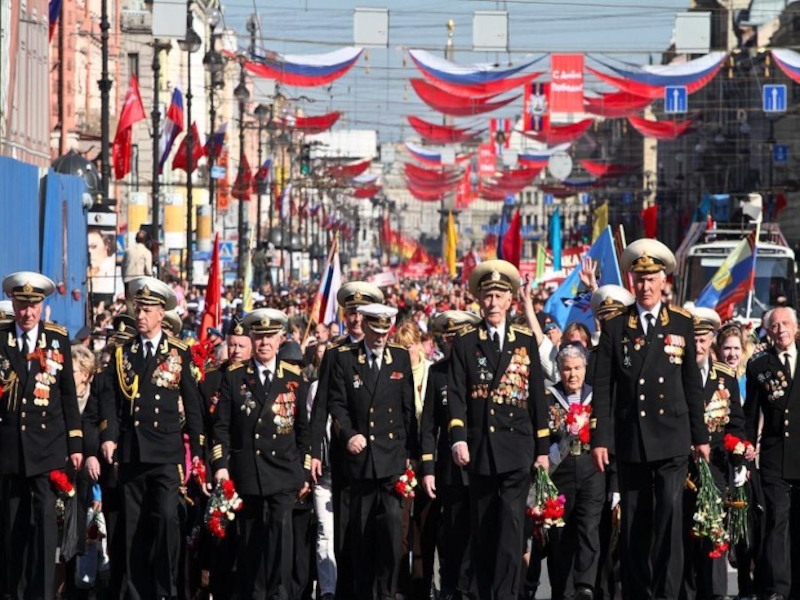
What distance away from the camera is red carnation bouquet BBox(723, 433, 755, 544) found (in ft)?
38.1

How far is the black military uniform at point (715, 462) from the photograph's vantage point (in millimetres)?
11492

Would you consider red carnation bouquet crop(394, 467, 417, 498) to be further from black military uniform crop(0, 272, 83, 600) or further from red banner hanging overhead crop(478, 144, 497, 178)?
red banner hanging overhead crop(478, 144, 497, 178)

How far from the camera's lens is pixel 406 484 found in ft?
39.2

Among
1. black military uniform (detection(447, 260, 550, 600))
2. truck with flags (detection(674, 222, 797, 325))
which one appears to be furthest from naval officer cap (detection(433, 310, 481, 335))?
truck with flags (detection(674, 222, 797, 325))

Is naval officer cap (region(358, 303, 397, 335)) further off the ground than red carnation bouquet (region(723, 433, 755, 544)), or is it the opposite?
→ naval officer cap (region(358, 303, 397, 335))

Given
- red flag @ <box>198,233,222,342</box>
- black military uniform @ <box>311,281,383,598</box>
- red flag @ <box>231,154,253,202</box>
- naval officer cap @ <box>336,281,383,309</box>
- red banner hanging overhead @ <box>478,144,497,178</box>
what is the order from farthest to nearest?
red banner hanging overhead @ <box>478,144,497,178</box>
red flag @ <box>231,154,253,202</box>
red flag @ <box>198,233,222,342</box>
naval officer cap @ <box>336,281,383,309</box>
black military uniform @ <box>311,281,383,598</box>

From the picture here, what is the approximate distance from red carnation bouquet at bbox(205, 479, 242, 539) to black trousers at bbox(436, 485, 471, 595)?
136cm

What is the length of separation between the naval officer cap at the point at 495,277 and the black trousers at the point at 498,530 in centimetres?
107

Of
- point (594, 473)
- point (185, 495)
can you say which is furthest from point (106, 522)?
point (594, 473)

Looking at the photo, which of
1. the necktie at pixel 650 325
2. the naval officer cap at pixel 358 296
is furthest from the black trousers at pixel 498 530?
the naval officer cap at pixel 358 296

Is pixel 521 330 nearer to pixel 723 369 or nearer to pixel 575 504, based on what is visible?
pixel 575 504

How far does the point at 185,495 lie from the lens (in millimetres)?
12234

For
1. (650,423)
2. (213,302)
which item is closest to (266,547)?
(650,423)

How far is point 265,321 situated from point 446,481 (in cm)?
152
